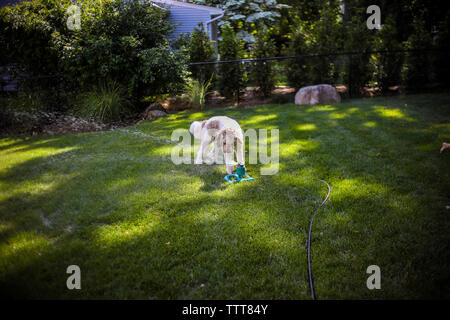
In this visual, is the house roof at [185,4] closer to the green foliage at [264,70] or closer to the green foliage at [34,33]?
the green foliage at [264,70]

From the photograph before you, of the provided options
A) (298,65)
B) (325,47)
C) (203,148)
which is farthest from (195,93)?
(325,47)

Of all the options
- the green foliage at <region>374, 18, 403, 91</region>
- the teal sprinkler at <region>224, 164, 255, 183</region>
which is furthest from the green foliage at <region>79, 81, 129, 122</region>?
the green foliage at <region>374, 18, 403, 91</region>

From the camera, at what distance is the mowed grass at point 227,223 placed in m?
1.95

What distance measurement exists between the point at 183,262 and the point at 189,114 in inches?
235

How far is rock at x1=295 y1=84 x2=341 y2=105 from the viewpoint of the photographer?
821 centimetres

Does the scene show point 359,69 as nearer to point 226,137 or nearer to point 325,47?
point 325,47

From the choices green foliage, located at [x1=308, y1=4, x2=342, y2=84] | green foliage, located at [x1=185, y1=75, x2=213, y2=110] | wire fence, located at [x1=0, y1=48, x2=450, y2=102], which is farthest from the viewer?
green foliage, located at [x1=308, y1=4, x2=342, y2=84]

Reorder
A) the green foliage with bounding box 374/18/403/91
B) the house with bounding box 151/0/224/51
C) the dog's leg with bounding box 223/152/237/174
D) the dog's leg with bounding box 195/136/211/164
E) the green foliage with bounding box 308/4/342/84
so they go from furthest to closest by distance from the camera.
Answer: the house with bounding box 151/0/224/51, the green foliage with bounding box 308/4/342/84, the green foliage with bounding box 374/18/403/91, the dog's leg with bounding box 195/136/211/164, the dog's leg with bounding box 223/152/237/174

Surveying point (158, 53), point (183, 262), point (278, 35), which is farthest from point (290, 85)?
point (278, 35)

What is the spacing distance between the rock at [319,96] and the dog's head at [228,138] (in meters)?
5.62

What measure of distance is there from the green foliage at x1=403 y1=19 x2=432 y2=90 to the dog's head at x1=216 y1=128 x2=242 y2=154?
8.31m

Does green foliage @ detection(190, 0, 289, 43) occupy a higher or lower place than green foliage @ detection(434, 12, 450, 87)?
higher

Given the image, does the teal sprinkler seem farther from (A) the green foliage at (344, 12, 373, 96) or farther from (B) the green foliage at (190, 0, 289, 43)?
(B) the green foliage at (190, 0, 289, 43)

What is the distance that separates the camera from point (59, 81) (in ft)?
25.4
